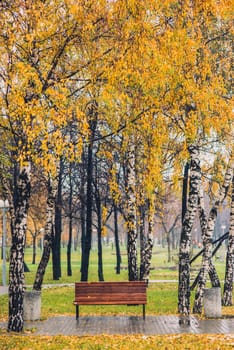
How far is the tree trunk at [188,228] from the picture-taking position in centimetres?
1373

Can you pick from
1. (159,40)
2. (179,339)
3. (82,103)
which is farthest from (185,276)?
(159,40)

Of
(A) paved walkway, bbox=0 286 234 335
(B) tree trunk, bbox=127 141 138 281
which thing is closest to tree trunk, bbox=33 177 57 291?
(B) tree trunk, bbox=127 141 138 281

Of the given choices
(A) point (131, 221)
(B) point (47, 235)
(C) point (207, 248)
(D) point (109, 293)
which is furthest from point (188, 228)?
(B) point (47, 235)

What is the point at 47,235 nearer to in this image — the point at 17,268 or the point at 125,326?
the point at 125,326

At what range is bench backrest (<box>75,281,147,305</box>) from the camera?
1334cm

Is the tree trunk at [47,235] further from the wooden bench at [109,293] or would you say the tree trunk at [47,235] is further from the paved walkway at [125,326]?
the wooden bench at [109,293]

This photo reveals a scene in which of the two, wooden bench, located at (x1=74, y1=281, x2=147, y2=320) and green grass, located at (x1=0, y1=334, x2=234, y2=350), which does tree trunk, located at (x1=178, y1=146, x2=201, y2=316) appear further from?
green grass, located at (x1=0, y1=334, x2=234, y2=350)

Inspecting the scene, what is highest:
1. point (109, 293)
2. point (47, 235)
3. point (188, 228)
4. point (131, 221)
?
point (131, 221)

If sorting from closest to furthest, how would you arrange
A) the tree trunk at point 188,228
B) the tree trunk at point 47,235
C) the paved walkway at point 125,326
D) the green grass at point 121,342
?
the green grass at point 121,342
the paved walkway at point 125,326
the tree trunk at point 188,228
the tree trunk at point 47,235

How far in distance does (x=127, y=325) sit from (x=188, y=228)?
10.0 feet

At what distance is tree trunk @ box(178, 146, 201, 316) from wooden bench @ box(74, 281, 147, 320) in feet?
3.96

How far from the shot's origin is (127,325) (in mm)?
12242

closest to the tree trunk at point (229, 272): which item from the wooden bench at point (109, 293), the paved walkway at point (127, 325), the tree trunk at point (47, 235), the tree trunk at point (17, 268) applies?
the paved walkway at point (127, 325)

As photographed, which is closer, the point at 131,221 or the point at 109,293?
the point at 109,293
